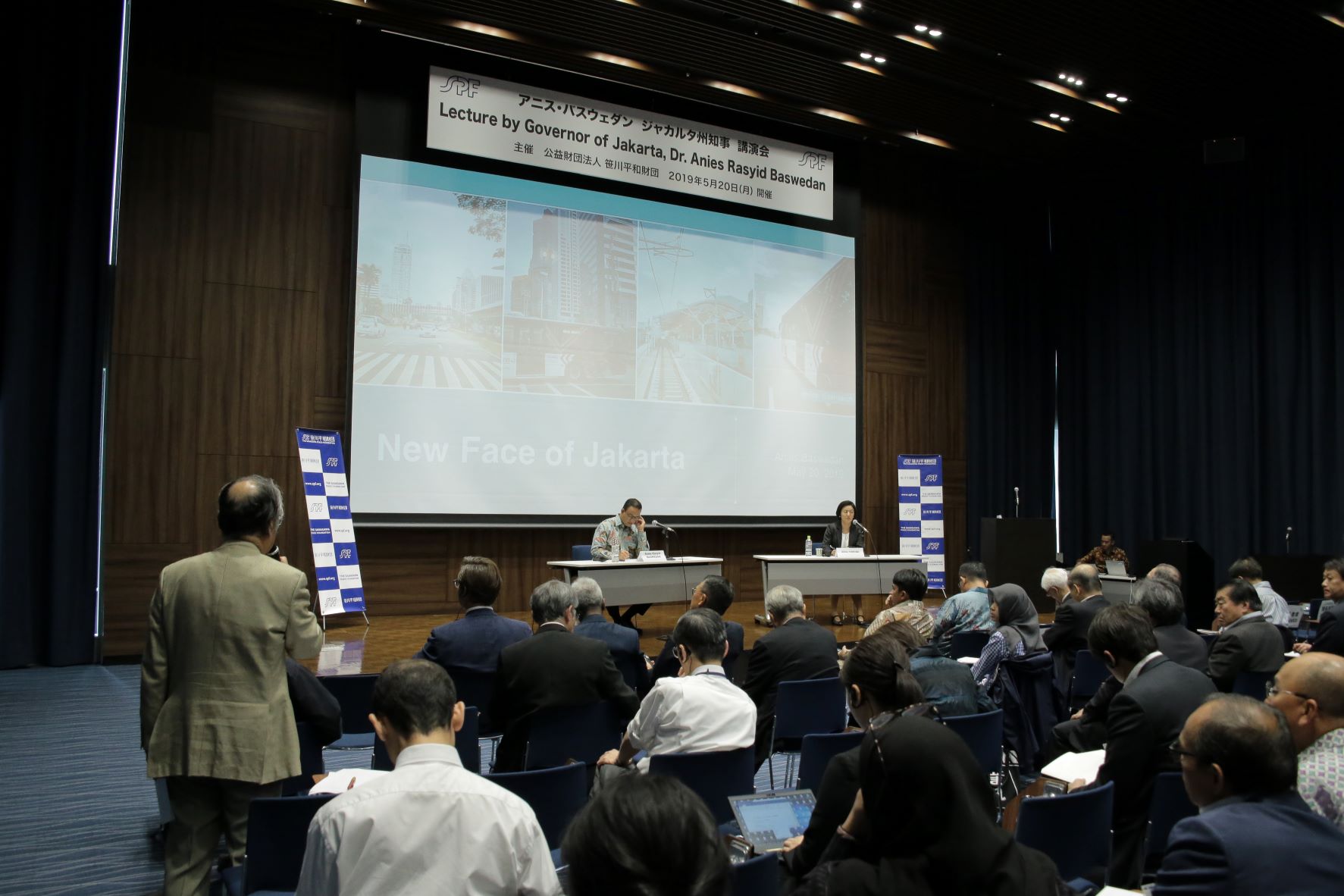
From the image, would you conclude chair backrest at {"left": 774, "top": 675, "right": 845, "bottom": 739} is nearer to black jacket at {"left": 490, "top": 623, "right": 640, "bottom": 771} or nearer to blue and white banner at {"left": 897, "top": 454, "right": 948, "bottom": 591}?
black jacket at {"left": 490, "top": 623, "right": 640, "bottom": 771}

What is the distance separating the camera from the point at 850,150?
10.8 meters

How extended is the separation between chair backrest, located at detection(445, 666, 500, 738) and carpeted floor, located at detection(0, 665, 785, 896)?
110cm

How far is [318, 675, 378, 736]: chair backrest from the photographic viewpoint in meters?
3.82

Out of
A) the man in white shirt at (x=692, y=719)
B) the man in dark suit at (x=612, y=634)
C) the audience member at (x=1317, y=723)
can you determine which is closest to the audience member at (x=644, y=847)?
the audience member at (x=1317, y=723)

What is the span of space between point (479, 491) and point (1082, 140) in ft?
27.0

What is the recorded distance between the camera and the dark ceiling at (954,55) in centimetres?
813

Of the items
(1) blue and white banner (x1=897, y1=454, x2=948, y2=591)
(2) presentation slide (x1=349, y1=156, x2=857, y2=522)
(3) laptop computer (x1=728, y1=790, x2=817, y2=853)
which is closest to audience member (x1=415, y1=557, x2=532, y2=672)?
(3) laptop computer (x1=728, y1=790, x2=817, y2=853)

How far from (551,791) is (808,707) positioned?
1.73m

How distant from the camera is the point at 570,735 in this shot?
340 centimetres

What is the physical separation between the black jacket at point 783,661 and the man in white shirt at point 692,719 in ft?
3.23

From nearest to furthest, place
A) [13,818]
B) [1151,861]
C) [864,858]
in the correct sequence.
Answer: [864,858] → [1151,861] → [13,818]

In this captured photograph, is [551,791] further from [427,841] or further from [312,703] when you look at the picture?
[427,841]

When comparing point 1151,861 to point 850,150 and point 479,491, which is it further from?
point 850,150

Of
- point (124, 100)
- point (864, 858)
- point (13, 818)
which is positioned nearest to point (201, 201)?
point (124, 100)
